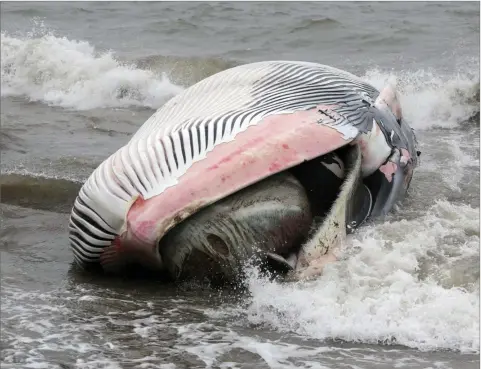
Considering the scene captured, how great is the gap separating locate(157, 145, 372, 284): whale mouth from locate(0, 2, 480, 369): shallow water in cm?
14

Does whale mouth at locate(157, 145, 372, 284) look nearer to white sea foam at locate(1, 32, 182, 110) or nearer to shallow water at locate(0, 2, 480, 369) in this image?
shallow water at locate(0, 2, 480, 369)

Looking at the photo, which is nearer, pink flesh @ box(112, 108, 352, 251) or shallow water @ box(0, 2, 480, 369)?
shallow water @ box(0, 2, 480, 369)

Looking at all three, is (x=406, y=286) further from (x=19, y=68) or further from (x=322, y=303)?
(x=19, y=68)

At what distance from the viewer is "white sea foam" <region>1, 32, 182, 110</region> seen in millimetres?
13422

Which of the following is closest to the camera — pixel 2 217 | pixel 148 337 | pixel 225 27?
pixel 148 337

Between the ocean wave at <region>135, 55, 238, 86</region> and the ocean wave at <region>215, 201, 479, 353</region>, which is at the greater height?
the ocean wave at <region>135, 55, 238, 86</region>

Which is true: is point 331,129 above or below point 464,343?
above

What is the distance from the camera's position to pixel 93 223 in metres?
5.34

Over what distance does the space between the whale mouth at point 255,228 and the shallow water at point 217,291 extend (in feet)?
0.47

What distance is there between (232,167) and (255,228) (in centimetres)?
41

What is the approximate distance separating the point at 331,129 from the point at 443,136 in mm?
5380

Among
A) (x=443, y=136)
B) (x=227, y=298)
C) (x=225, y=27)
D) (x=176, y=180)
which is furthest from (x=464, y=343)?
(x=225, y=27)

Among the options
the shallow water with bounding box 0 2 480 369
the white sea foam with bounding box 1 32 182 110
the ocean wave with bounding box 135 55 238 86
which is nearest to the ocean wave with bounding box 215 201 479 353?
the shallow water with bounding box 0 2 480 369

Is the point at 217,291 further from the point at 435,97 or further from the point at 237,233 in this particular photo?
the point at 435,97
